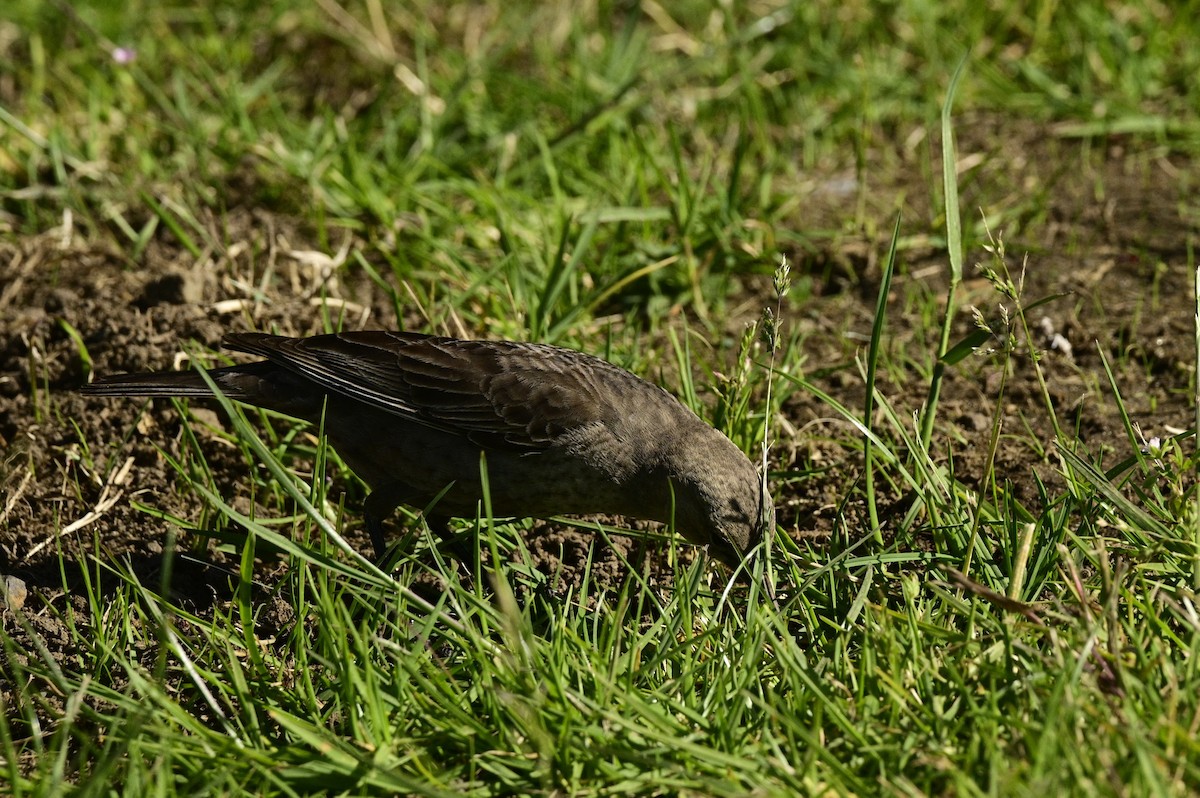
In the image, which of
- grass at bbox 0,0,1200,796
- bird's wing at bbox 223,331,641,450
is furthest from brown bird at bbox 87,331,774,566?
grass at bbox 0,0,1200,796

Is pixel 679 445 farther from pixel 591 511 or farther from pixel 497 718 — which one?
pixel 497 718

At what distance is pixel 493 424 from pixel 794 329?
1393mm

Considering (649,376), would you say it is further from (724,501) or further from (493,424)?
(724,501)

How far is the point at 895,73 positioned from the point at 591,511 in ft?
13.5

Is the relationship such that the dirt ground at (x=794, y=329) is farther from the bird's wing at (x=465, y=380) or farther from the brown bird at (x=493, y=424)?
the bird's wing at (x=465, y=380)

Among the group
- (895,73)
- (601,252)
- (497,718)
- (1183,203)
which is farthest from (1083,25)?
(497,718)

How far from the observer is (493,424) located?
474 cm

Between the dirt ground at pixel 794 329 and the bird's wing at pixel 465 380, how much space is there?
1.57 feet

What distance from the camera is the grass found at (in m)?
3.27

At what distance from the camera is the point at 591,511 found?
4691mm

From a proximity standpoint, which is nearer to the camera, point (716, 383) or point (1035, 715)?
point (1035, 715)

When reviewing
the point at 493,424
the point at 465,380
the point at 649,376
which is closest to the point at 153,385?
the point at 465,380

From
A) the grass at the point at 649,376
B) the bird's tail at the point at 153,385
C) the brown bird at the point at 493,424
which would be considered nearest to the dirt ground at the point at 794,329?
the grass at the point at 649,376

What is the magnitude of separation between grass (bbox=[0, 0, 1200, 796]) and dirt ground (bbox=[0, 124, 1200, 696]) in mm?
54
